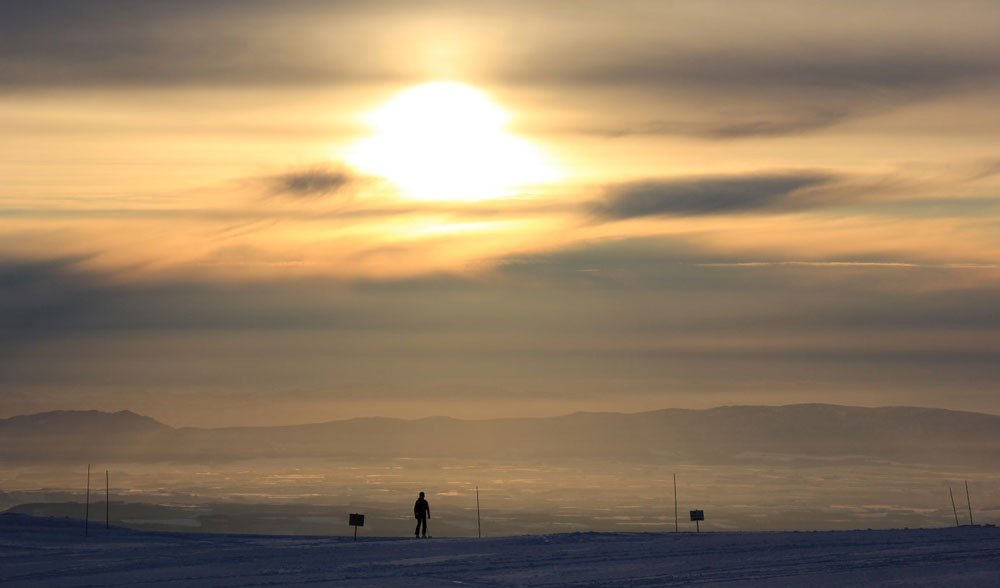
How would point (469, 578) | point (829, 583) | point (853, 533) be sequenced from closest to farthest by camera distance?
1. point (829, 583)
2. point (469, 578)
3. point (853, 533)

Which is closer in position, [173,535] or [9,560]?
[9,560]

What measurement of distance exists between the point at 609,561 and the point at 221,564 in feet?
33.5

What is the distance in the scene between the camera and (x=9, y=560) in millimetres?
35500

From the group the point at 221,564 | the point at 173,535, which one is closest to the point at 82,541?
the point at 173,535

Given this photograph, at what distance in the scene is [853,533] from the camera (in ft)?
132

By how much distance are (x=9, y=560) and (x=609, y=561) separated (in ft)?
54.4

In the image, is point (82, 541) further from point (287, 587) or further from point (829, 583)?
point (829, 583)

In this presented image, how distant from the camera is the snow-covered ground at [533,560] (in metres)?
29.7

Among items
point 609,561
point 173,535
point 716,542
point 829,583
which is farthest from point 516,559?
point 173,535

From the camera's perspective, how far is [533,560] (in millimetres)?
33781

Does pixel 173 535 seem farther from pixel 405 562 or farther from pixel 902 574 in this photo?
pixel 902 574

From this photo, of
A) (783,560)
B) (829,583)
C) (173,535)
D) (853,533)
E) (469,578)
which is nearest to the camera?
(829,583)

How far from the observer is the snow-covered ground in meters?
29.7

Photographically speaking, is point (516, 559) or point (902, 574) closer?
point (902, 574)
